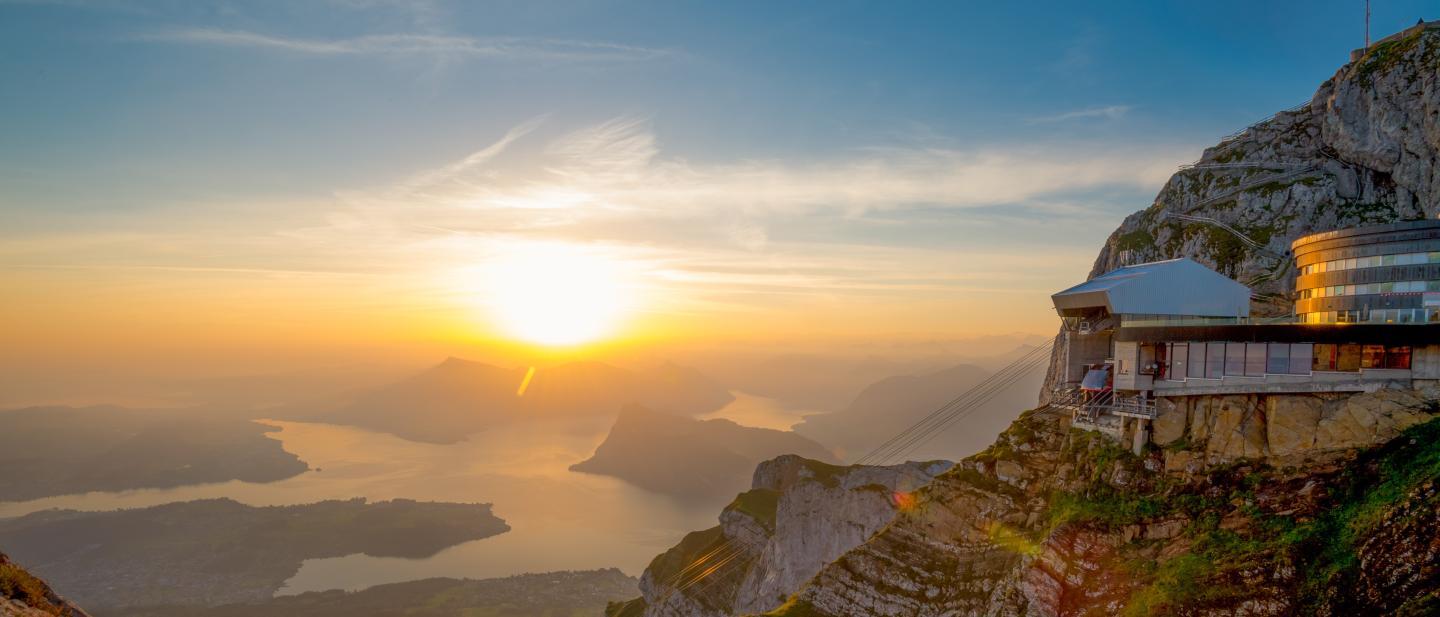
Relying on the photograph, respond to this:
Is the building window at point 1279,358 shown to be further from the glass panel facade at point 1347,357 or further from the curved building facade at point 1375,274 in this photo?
the curved building facade at point 1375,274

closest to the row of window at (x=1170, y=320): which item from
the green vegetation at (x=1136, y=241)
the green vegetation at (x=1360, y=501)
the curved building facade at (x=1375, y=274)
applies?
the green vegetation at (x=1360, y=501)

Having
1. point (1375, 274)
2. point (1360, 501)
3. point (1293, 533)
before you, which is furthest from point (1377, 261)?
point (1293, 533)

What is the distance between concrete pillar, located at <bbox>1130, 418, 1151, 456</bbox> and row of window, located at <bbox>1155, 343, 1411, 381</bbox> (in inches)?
99.1

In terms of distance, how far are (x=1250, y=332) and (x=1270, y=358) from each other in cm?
118

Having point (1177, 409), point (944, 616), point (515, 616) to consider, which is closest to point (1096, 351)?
point (1177, 409)

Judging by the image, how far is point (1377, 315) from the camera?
118 feet

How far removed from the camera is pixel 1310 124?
5969 cm

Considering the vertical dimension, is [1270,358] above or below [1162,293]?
below

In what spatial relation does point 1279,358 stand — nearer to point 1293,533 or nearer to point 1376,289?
point 1293,533

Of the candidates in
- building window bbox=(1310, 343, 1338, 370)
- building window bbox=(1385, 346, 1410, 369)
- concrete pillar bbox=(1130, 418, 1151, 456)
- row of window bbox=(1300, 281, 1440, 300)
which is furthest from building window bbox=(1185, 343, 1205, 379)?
row of window bbox=(1300, 281, 1440, 300)

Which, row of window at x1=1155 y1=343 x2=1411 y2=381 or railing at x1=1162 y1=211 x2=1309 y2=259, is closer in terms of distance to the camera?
row of window at x1=1155 y1=343 x2=1411 y2=381

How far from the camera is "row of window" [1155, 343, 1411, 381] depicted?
26.5 m

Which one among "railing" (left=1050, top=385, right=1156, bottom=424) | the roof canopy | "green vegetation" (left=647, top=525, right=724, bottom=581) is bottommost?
"green vegetation" (left=647, top=525, right=724, bottom=581)

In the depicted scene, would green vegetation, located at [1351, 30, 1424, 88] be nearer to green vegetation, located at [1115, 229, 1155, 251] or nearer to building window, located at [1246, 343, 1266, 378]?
green vegetation, located at [1115, 229, 1155, 251]
